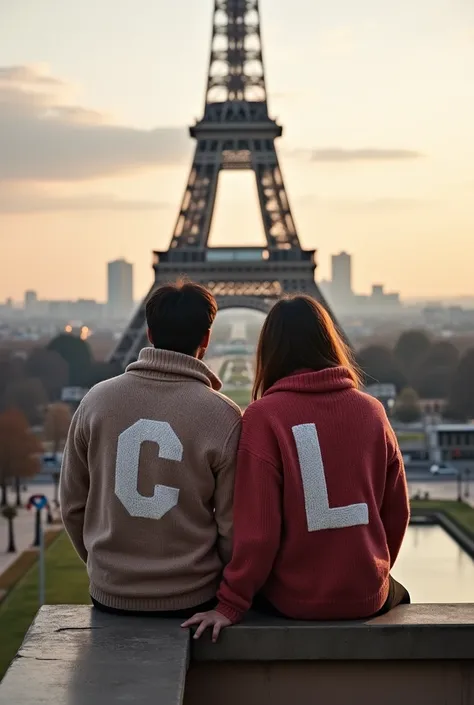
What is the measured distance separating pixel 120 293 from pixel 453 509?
14672 centimetres

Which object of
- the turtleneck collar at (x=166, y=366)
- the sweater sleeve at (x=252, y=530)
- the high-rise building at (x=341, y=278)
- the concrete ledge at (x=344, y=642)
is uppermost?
the high-rise building at (x=341, y=278)

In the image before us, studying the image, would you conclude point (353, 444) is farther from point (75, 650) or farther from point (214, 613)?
point (75, 650)

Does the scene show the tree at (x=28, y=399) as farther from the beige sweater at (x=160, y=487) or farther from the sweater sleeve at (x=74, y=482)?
the beige sweater at (x=160, y=487)

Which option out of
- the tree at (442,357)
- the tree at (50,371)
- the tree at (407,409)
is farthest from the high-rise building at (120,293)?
the tree at (407,409)

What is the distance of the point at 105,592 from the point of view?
128 inches

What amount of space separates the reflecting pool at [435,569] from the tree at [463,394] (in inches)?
741

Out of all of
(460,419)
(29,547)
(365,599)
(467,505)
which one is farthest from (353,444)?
(460,419)

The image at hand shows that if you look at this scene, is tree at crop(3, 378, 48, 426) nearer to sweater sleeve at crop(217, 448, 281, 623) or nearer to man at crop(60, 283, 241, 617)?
man at crop(60, 283, 241, 617)

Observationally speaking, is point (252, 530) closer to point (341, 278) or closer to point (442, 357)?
point (442, 357)

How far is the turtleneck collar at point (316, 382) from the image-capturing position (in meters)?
3.31

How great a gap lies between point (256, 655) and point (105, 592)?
424mm

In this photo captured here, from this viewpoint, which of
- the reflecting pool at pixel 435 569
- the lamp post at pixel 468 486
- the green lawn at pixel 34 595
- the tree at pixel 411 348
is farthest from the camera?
the tree at pixel 411 348

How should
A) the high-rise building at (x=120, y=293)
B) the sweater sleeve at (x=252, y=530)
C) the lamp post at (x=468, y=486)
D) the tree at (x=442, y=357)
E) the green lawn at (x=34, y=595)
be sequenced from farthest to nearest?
the high-rise building at (x=120, y=293), the tree at (x=442, y=357), the lamp post at (x=468, y=486), the green lawn at (x=34, y=595), the sweater sleeve at (x=252, y=530)

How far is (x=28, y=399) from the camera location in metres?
40.3
